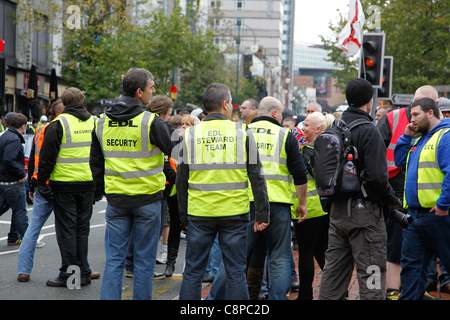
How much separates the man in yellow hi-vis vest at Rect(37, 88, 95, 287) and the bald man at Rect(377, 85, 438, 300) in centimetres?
341

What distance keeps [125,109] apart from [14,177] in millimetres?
4455

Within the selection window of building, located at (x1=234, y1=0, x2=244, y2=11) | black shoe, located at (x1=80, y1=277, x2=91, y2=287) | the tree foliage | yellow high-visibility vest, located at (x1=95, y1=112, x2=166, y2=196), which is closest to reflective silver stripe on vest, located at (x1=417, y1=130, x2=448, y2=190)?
yellow high-visibility vest, located at (x1=95, y1=112, x2=166, y2=196)

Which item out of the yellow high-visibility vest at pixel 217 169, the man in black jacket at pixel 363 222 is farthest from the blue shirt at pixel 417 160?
the yellow high-visibility vest at pixel 217 169

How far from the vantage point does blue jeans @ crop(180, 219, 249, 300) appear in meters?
4.30

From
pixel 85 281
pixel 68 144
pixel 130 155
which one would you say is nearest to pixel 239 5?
pixel 68 144

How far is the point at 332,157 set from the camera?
4297 mm

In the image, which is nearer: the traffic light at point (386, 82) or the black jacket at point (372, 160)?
the black jacket at point (372, 160)

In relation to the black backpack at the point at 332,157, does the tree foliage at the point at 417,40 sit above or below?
above

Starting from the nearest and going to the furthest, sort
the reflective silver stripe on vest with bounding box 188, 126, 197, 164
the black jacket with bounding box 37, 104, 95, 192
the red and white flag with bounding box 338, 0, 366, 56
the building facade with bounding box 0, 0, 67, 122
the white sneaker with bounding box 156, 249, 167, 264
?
1. the reflective silver stripe on vest with bounding box 188, 126, 197, 164
2. the black jacket with bounding box 37, 104, 95, 192
3. the white sneaker with bounding box 156, 249, 167, 264
4. the red and white flag with bounding box 338, 0, 366, 56
5. the building facade with bounding box 0, 0, 67, 122

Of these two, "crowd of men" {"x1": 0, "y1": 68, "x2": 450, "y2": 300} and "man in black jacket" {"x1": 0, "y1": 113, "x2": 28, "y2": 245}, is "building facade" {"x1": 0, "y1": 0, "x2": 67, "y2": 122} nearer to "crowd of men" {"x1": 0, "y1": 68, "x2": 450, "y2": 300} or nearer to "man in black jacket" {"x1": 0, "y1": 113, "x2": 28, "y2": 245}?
"man in black jacket" {"x1": 0, "y1": 113, "x2": 28, "y2": 245}

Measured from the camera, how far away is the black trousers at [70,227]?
6.00 metres

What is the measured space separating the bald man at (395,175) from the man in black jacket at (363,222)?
1.30m

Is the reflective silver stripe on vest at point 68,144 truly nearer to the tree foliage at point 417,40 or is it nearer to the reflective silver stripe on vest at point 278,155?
the reflective silver stripe on vest at point 278,155

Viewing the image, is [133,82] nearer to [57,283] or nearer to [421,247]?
[57,283]
